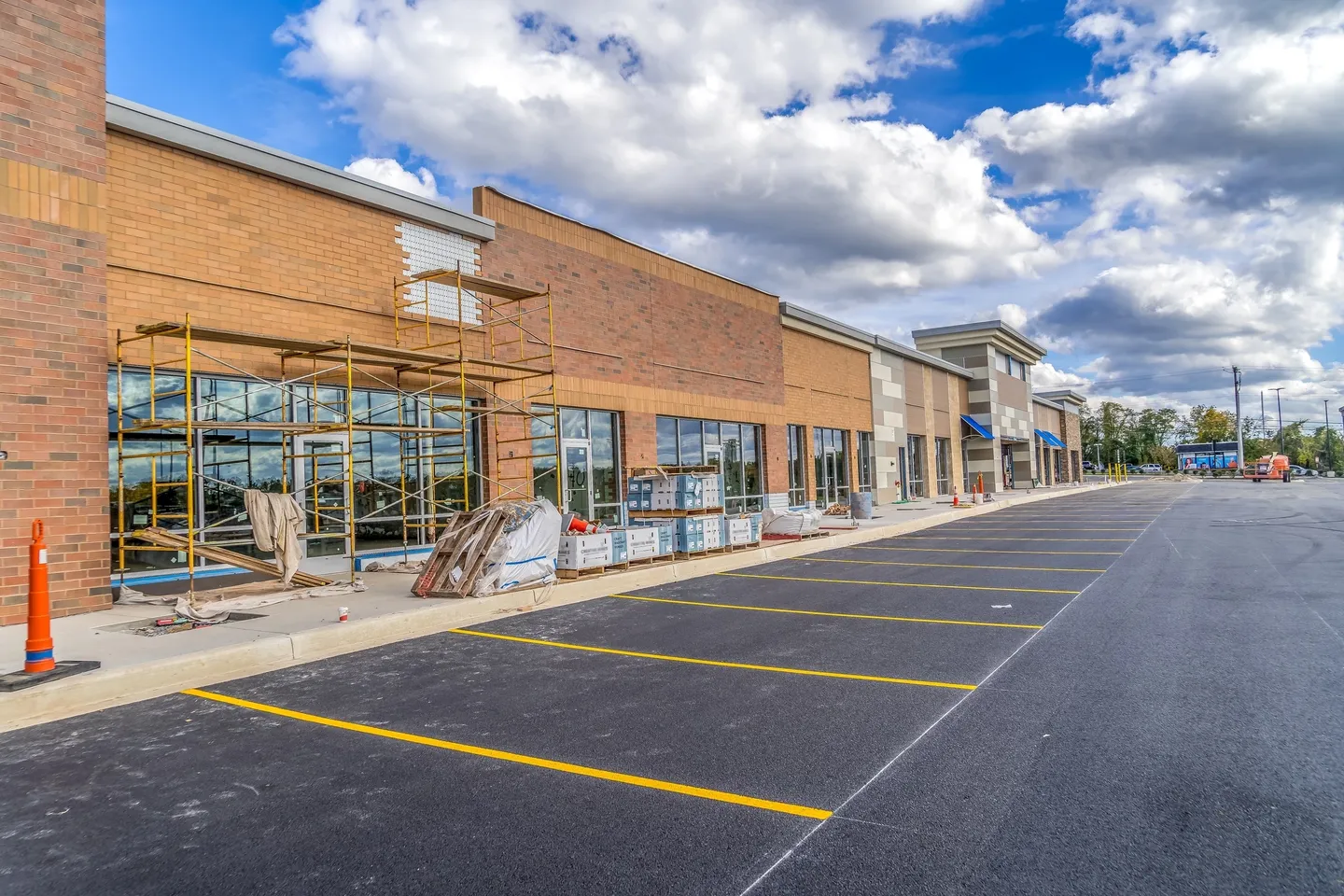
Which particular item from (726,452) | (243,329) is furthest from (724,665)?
(726,452)

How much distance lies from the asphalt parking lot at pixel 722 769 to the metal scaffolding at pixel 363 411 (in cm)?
470

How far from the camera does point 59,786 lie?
16.1 ft

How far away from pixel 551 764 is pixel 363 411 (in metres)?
10.6

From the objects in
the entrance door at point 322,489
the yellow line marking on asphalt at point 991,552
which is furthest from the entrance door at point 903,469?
the entrance door at point 322,489

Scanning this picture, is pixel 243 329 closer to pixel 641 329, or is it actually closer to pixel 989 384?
pixel 641 329

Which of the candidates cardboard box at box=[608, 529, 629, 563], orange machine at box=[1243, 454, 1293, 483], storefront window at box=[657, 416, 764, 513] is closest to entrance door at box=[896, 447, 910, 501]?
storefront window at box=[657, 416, 764, 513]

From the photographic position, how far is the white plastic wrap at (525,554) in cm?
1122

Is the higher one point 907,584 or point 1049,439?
point 1049,439

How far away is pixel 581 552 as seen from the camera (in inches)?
514

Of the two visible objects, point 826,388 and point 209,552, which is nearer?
point 209,552

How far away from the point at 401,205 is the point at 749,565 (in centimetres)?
940

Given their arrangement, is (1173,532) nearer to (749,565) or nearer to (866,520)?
(866,520)

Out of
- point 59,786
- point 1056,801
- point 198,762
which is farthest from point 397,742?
point 1056,801

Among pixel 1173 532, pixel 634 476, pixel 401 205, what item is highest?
pixel 401 205
